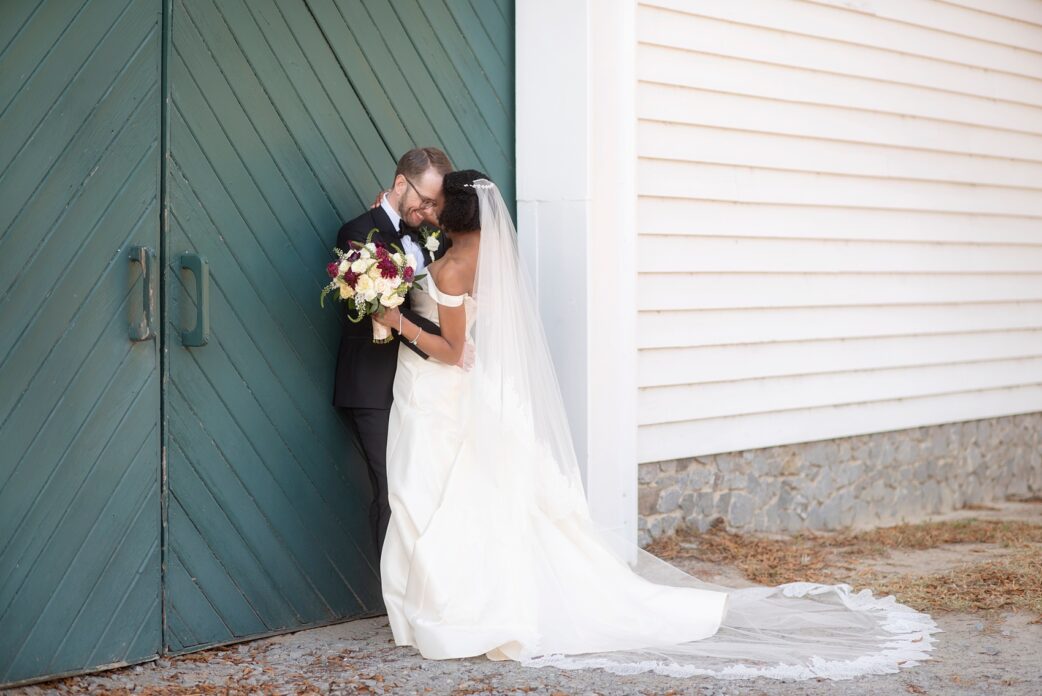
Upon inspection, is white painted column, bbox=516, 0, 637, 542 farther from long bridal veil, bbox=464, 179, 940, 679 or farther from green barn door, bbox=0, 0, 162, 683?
green barn door, bbox=0, 0, 162, 683

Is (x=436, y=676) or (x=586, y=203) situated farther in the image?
(x=586, y=203)

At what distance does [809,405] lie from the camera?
7477 mm

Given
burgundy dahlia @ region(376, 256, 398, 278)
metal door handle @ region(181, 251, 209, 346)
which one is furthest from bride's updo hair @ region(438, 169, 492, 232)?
metal door handle @ region(181, 251, 209, 346)

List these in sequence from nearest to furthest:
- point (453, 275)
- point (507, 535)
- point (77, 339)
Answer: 1. point (77, 339)
2. point (507, 535)
3. point (453, 275)

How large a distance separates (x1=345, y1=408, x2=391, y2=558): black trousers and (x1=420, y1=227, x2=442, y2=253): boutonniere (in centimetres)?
71

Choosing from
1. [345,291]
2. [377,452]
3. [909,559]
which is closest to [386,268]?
[345,291]

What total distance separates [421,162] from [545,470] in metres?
1.37

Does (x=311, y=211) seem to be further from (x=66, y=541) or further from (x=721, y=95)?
(x=721, y=95)

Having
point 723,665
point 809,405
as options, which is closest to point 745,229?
point 809,405

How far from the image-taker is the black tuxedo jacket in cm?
509

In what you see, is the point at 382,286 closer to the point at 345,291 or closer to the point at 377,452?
the point at 345,291

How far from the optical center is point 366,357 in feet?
16.9

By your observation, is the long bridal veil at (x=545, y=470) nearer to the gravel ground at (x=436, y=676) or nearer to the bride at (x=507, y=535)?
the bride at (x=507, y=535)

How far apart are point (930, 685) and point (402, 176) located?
9.29 ft
